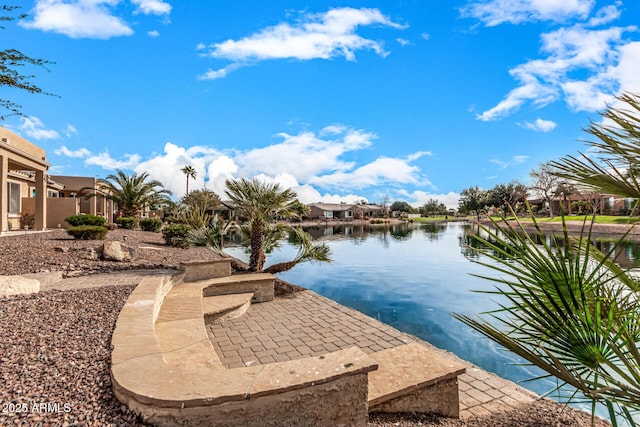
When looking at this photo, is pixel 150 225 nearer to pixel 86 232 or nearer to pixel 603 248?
pixel 86 232

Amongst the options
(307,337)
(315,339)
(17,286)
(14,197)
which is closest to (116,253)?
(17,286)

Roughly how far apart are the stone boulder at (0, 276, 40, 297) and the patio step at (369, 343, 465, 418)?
5500 millimetres

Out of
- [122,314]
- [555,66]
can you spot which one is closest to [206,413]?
[122,314]

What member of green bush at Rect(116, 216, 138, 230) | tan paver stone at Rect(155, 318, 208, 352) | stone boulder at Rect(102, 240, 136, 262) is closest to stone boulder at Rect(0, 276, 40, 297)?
tan paver stone at Rect(155, 318, 208, 352)

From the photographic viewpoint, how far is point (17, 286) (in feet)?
16.8

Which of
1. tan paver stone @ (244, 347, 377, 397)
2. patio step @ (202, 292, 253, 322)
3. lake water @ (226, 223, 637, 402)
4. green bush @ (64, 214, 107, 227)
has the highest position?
green bush @ (64, 214, 107, 227)

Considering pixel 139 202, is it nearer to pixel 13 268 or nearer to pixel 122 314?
pixel 13 268

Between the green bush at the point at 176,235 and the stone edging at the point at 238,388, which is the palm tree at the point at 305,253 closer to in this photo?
the stone edging at the point at 238,388

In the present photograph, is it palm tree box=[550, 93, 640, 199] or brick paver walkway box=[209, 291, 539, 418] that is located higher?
palm tree box=[550, 93, 640, 199]

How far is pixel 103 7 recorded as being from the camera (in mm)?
7180

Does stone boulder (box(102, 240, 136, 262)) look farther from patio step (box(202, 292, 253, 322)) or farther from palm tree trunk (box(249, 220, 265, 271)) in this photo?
patio step (box(202, 292, 253, 322))

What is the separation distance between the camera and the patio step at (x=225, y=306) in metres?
6.04

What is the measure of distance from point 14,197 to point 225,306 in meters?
17.7

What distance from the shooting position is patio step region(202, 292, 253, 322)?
604cm
